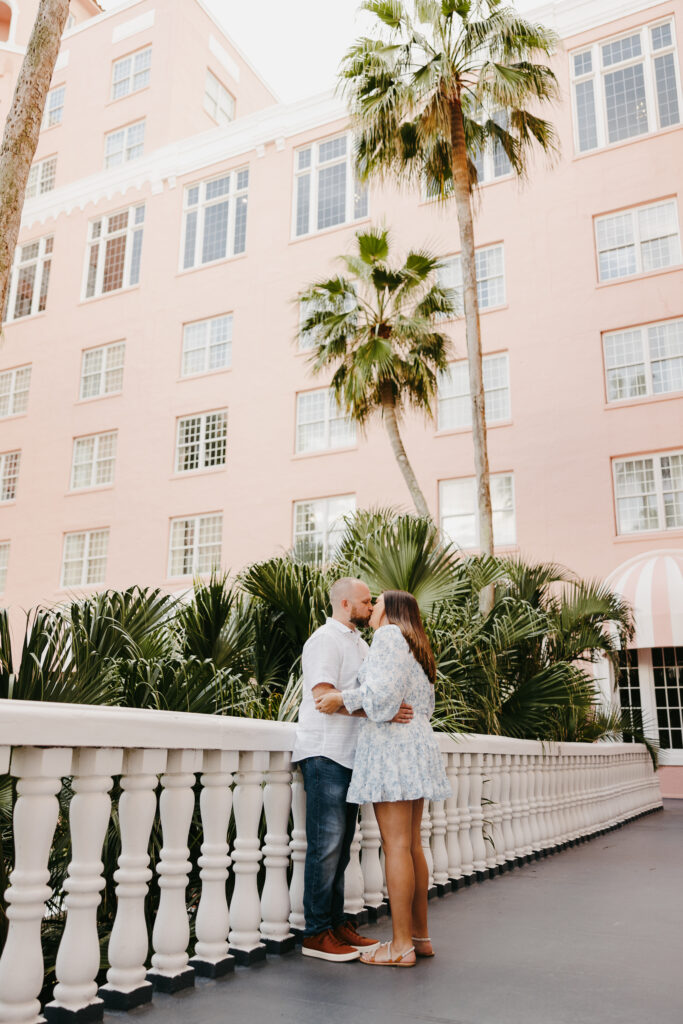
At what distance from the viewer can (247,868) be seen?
395 centimetres

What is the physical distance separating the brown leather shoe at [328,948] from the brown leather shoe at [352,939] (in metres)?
0.08

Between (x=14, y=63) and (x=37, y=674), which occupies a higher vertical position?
(x=14, y=63)

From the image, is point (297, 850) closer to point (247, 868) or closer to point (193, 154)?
point (247, 868)

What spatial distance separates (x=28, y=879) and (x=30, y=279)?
114 ft

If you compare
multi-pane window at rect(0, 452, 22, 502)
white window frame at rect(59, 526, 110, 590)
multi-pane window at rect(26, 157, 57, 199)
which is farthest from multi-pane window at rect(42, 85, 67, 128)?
white window frame at rect(59, 526, 110, 590)

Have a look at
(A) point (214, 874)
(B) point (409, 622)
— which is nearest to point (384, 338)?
(B) point (409, 622)

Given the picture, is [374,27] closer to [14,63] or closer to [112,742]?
[112,742]

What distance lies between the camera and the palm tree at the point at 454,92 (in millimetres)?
13875

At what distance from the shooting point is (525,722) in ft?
30.3

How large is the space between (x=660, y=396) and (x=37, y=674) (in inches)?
715

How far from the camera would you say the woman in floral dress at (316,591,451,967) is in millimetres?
4025

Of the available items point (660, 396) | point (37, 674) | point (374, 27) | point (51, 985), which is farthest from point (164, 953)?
point (660, 396)

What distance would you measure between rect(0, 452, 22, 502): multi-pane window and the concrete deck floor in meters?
28.6

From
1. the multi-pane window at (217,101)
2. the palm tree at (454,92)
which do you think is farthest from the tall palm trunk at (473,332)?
the multi-pane window at (217,101)
